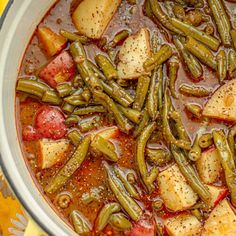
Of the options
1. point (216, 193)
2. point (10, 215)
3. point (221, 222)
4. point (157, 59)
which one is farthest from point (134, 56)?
point (10, 215)

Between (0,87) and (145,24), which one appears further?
(145,24)

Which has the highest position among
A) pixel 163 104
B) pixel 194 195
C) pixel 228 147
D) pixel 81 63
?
pixel 81 63

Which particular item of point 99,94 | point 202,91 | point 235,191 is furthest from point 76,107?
point 235,191

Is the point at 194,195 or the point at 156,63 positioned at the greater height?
the point at 156,63

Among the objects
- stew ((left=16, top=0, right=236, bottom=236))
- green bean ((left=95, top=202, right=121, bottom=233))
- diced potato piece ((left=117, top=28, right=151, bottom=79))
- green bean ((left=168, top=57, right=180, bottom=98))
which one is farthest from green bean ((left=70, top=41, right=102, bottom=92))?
green bean ((left=95, top=202, right=121, bottom=233))

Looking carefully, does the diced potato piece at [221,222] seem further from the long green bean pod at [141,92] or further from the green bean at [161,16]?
the green bean at [161,16]

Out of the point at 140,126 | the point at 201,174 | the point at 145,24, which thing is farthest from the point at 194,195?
the point at 145,24

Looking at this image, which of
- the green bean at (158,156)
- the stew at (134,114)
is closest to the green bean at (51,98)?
the stew at (134,114)

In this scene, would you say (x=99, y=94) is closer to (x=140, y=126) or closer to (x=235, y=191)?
(x=140, y=126)
